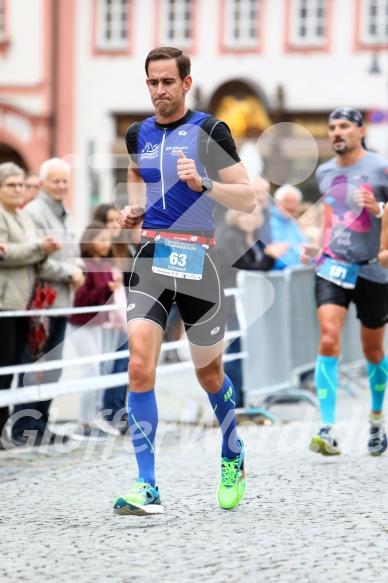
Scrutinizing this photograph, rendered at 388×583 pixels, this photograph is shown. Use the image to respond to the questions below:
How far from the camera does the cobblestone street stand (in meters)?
5.26

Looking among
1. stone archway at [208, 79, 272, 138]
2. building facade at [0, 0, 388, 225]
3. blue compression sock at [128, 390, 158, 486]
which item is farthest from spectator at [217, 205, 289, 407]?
stone archway at [208, 79, 272, 138]

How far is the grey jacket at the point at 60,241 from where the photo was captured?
9398mm

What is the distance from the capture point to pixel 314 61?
32812 millimetres

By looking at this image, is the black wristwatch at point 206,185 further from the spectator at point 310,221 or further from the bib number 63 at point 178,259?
the spectator at point 310,221

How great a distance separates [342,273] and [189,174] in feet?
8.80

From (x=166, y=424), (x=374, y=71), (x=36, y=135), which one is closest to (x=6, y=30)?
(x=36, y=135)

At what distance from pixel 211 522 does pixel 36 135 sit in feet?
96.6

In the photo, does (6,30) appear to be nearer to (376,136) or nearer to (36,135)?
(36,135)

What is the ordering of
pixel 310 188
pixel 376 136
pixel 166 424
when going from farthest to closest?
pixel 310 188 → pixel 376 136 → pixel 166 424

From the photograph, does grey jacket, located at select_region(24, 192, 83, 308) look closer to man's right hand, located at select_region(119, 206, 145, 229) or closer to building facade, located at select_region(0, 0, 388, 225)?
man's right hand, located at select_region(119, 206, 145, 229)

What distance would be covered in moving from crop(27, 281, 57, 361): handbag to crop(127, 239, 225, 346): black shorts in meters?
2.70

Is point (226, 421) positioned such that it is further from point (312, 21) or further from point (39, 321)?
point (312, 21)

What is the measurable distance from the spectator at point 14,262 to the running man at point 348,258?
1767mm

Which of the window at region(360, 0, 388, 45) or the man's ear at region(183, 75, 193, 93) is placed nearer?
the man's ear at region(183, 75, 193, 93)
